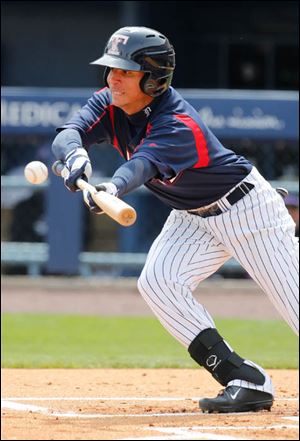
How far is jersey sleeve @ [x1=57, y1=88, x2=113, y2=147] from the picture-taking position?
5.45 meters

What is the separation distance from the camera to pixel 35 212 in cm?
1298

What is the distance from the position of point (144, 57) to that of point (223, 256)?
1.00 m

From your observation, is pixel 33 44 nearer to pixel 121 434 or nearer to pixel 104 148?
pixel 104 148

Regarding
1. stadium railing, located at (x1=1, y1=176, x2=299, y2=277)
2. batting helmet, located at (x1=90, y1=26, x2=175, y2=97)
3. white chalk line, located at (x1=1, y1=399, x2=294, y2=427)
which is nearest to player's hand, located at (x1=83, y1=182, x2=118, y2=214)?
batting helmet, located at (x1=90, y1=26, x2=175, y2=97)

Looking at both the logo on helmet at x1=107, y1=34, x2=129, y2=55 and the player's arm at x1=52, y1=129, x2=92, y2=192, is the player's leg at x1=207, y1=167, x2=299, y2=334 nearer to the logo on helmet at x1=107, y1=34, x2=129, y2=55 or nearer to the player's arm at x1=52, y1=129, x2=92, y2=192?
the player's arm at x1=52, y1=129, x2=92, y2=192

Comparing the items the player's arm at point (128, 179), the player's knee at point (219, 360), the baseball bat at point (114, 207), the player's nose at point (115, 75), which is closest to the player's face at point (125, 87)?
the player's nose at point (115, 75)

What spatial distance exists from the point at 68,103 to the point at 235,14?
6069 mm

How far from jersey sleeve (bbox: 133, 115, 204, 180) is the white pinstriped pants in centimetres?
35

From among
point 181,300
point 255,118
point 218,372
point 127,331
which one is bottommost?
point 127,331

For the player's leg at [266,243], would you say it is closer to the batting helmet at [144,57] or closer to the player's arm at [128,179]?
the player's arm at [128,179]

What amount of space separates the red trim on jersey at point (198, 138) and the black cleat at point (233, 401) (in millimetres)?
1054

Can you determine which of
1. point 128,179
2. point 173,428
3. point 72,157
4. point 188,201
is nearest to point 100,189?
point 128,179

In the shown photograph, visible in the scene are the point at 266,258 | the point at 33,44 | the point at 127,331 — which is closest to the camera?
the point at 266,258

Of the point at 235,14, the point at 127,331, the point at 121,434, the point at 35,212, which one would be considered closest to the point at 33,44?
the point at 235,14
